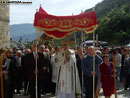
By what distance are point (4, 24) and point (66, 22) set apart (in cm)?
1267

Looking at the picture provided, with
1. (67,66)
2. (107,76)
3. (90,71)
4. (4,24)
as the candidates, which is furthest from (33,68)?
(4,24)

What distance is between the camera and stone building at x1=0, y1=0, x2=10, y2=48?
18578 millimetres

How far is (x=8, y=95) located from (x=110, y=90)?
3.64 m

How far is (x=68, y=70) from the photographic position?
26.0 feet

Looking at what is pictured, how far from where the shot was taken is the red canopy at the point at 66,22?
7258 millimetres

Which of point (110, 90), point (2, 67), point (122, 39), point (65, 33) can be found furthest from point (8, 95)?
point (122, 39)

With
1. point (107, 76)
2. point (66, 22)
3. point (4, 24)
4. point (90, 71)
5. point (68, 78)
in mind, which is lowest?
point (68, 78)

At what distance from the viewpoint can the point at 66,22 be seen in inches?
291

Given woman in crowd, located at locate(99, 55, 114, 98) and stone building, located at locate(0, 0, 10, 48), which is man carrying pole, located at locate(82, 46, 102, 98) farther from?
stone building, located at locate(0, 0, 10, 48)

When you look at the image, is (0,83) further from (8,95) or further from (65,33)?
(65,33)

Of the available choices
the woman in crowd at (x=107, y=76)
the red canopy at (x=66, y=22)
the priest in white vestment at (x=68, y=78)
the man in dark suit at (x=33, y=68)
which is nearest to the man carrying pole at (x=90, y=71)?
the woman in crowd at (x=107, y=76)

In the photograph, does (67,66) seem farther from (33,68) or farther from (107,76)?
(107,76)

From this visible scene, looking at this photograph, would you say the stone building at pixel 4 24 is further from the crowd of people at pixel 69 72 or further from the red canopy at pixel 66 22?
the red canopy at pixel 66 22

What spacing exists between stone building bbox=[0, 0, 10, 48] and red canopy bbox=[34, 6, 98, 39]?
11834 mm
